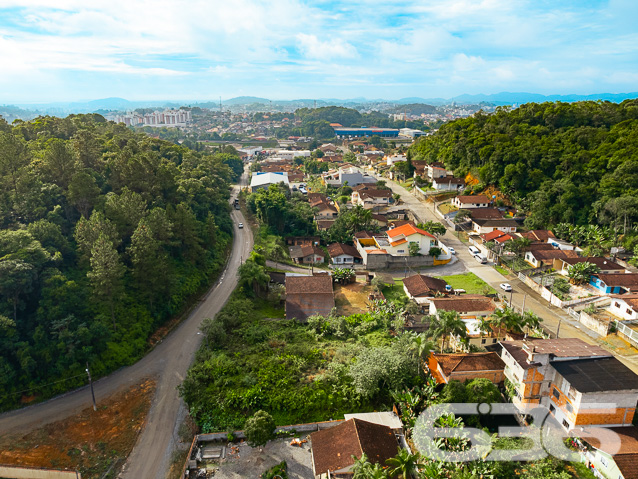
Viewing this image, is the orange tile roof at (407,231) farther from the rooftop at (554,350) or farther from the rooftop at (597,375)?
the rooftop at (597,375)

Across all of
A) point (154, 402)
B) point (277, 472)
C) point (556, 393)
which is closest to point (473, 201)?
point (556, 393)

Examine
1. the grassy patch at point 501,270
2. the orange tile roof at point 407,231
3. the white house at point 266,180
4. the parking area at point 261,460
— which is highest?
the white house at point 266,180

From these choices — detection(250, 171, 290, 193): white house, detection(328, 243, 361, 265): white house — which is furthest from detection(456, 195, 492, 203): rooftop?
detection(250, 171, 290, 193): white house

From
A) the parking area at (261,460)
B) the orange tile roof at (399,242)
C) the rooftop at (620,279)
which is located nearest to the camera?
the parking area at (261,460)

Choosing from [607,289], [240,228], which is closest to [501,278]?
[607,289]

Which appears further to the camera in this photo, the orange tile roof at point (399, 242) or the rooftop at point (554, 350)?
the orange tile roof at point (399, 242)

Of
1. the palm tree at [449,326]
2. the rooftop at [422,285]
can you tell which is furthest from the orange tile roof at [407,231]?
the palm tree at [449,326]

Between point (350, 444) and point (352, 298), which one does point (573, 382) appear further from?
point (352, 298)

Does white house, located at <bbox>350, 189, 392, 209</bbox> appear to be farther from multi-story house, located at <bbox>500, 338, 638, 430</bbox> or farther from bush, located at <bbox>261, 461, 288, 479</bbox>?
bush, located at <bbox>261, 461, 288, 479</bbox>
